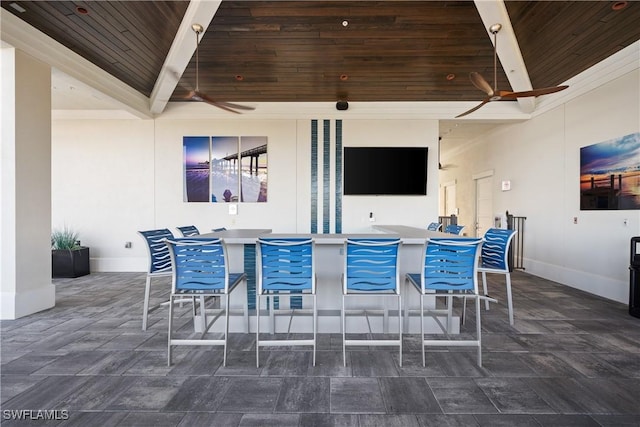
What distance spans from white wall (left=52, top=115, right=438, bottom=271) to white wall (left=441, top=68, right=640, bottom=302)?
2.01 meters

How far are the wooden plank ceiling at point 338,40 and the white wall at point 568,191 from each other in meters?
→ 0.68

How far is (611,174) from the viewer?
4020mm

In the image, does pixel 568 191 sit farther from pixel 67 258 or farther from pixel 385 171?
pixel 67 258

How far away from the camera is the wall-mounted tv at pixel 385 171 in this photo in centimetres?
570

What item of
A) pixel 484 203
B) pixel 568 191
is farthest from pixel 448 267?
pixel 484 203

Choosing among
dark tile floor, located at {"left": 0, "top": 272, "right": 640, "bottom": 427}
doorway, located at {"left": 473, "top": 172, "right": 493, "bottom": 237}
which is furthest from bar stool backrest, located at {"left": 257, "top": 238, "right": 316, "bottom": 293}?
doorway, located at {"left": 473, "top": 172, "right": 493, "bottom": 237}

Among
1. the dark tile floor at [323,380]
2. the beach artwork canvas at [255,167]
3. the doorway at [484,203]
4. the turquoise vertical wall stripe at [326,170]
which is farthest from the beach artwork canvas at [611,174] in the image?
the beach artwork canvas at [255,167]

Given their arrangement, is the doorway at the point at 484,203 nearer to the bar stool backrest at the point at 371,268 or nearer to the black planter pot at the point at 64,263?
the bar stool backrest at the point at 371,268

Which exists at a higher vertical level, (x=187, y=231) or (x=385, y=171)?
(x=385, y=171)

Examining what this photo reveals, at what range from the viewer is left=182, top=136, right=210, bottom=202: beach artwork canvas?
584cm

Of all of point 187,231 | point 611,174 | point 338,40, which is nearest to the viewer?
point 187,231

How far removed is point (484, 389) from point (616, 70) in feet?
15.4

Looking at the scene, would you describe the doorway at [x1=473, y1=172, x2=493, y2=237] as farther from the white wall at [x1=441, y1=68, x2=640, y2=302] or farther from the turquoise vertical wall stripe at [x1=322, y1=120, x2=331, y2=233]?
the turquoise vertical wall stripe at [x1=322, y1=120, x2=331, y2=233]

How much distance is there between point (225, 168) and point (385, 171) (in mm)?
3191
